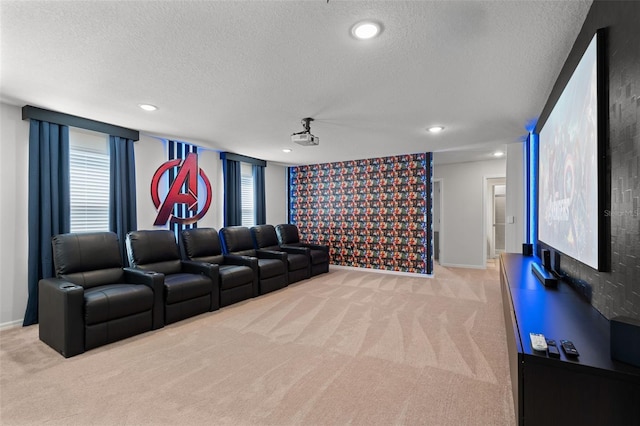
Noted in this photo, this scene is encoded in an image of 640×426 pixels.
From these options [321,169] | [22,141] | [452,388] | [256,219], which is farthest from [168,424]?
[321,169]

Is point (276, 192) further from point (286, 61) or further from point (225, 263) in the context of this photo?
point (286, 61)

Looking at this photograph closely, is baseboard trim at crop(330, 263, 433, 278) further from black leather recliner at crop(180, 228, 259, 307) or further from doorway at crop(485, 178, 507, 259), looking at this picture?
doorway at crop(485, 178, 507, 259)

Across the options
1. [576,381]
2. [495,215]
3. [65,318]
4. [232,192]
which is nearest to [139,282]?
[65,318]

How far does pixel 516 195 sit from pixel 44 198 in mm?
6060

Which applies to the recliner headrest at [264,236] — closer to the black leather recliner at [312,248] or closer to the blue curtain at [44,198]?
the black leather recliner at [312,248]

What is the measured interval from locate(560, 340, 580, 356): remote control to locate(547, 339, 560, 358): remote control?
0.08 ft

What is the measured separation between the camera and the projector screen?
1484mm

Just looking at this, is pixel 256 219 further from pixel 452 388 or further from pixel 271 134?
pixel 452 388

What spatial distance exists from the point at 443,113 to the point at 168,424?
3565 millimetres

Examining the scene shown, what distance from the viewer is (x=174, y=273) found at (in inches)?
150

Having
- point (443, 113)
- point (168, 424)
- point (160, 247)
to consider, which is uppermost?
point (443, 113)

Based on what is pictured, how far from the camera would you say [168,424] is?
1707 millimetres

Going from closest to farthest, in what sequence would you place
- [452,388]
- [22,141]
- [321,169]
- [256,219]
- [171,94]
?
[452,388] < [171,94] < [22,141] < [256,219] < [321,169]

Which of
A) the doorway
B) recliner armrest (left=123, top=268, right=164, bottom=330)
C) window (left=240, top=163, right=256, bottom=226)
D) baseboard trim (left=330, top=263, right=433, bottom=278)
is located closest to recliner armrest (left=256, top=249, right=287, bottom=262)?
window (left=240, top=163, right=256, bottom=226)
